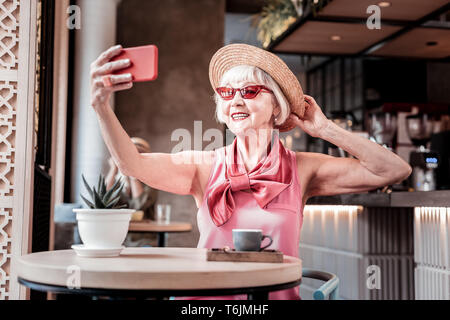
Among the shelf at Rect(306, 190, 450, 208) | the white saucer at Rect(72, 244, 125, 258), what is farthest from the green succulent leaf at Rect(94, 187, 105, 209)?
the shelf at Rect(306, 190, 450, 208)

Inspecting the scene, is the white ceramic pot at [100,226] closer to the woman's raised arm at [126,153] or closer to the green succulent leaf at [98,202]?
the green succulent leaf at [98,202]

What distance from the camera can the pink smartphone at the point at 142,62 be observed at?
1354 mm

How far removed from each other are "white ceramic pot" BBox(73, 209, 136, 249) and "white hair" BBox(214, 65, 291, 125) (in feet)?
2.47

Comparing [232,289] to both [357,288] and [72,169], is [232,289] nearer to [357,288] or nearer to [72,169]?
[357,288]

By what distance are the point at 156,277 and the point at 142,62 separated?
0.57m

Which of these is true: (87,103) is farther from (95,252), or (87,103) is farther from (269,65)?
(95,252)

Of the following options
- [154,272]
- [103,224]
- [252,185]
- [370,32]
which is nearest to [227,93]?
[252,185]

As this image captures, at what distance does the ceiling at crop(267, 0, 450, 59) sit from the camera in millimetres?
4320

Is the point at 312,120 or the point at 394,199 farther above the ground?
the point at 312,120

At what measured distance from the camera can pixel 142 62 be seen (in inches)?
54.5

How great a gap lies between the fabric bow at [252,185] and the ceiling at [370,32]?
8.77 ft

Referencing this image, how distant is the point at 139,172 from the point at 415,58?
4.71 meters

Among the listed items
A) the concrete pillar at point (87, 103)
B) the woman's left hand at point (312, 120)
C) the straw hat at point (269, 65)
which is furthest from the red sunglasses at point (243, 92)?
the concrete pillar at point (87, 103)

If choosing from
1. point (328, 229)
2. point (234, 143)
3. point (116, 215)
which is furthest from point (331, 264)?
point (116, 215)
